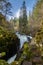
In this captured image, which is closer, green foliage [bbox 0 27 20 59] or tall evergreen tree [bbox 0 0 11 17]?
tall evergreen tree [bbox 0 0 11 17]

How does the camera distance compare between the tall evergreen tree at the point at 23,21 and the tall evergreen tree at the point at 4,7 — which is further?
the tall evergreen tree at the point at 23,21

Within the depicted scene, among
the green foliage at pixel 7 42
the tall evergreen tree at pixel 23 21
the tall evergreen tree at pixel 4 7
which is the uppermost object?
the tall evergreen tree at pixel 4 7

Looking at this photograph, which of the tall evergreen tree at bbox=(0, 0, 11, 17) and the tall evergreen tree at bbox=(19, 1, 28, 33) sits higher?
the tall evergreen tree at bbox=(0, 0, 11, 17)

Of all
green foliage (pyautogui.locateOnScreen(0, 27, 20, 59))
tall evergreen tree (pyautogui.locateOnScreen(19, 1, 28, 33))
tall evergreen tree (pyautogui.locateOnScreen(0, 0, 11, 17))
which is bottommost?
green foliage (pyautogui.locateOnScreen(0, 27, 20, 59))

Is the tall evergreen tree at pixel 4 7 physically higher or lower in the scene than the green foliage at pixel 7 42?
higher

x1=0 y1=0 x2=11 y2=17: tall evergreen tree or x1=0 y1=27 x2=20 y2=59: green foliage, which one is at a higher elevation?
x1=0 y1=0 x2=11 y2=17: tall evergreen tree

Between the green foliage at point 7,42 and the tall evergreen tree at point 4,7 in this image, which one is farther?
the green foliage at point 7,42

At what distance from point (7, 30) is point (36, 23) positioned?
35.3 inches

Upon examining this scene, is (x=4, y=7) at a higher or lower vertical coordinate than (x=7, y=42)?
higher

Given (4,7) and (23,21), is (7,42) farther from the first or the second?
(4,7)

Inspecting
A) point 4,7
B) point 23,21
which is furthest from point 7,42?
point 4,7

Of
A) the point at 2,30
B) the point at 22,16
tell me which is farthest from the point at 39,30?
the point at 2,30

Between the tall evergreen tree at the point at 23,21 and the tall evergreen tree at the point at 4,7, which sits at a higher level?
the tall evergreen tree at the point at 4,7

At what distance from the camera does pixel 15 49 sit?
4.45m
